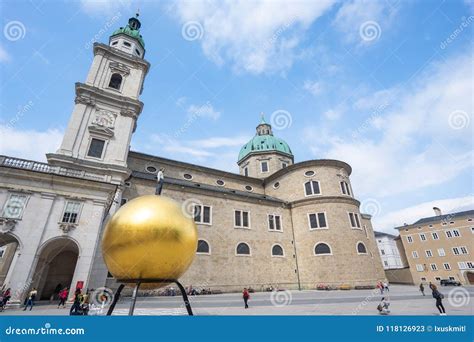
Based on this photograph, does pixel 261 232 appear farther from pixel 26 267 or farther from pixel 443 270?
pixel 443 270

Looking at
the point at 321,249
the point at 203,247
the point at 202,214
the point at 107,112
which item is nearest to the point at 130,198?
the point at 202,214

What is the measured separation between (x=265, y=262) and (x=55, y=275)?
19.8m

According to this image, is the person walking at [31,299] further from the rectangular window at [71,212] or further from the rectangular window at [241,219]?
the rectangular window at [241,219]

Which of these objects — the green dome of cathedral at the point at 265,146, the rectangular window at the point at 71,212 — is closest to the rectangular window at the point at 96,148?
the rectangular window at the point at 71,212

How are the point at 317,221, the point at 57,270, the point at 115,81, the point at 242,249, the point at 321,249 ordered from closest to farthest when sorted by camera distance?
1. the point at 57,270
2. the point at 242,249
3. the point at 321,249
4. the point at 115,81
5. the point at 317,221

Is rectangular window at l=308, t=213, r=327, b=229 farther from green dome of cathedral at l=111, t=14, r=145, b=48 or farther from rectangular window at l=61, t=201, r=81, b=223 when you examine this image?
green dome of cathedral at l=111, t=14, r=145, b=48

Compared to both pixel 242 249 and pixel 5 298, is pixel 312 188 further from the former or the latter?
pixel 5 298

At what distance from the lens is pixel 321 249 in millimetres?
26500

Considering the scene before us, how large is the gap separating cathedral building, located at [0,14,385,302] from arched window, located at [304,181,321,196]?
136 millimetres

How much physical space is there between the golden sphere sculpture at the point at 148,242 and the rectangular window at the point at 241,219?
2279cm

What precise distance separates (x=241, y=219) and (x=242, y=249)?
3.43m

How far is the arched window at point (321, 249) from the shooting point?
26172mm
